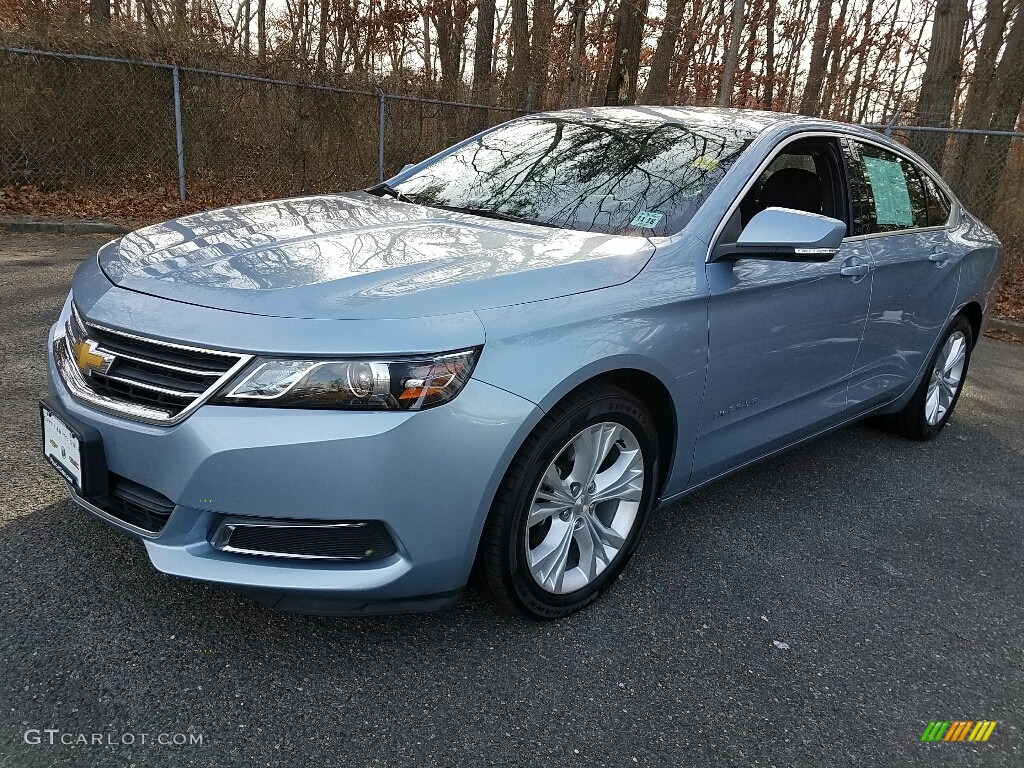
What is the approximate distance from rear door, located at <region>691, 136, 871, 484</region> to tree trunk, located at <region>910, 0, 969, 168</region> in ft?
27.4

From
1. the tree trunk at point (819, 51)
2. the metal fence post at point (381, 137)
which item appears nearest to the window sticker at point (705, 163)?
the metal fence post at point (381, 137)

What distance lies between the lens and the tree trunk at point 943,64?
10.6 m

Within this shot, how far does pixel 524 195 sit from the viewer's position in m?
3.19

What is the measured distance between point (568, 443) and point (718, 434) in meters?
0.83

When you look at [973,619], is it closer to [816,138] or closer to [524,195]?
[816,138]

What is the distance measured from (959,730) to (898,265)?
2.17 metres

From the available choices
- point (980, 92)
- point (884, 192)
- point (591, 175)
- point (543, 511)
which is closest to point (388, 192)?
point (591, 175)

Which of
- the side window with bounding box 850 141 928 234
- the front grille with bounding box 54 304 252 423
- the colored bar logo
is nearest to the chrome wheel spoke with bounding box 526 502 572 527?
the front grille with bounding box 54 304 252 423

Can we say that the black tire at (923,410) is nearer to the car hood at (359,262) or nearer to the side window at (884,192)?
the side window at (884,192)

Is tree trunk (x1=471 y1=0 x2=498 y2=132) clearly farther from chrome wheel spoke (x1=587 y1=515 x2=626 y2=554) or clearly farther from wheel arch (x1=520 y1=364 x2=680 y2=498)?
chrome wheel spoke (x1=587 y1=515 x2=626 y2=554)

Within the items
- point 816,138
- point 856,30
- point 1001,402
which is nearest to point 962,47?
point 1001,402

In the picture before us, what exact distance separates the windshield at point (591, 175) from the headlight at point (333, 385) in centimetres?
113

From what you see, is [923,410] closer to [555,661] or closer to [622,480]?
A: [622,480]

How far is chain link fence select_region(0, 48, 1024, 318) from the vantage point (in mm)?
9312
